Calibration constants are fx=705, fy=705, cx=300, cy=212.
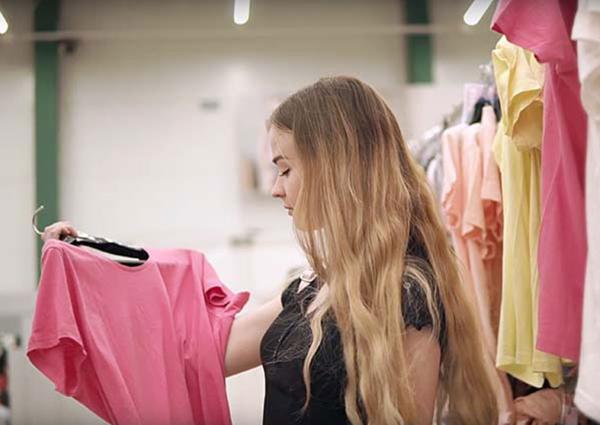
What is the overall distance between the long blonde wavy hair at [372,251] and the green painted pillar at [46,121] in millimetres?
3820

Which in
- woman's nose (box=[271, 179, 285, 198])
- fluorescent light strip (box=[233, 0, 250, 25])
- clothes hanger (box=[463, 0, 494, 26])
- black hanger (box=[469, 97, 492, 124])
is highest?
fluorescent light strip (box=[233, 0, 250, 25])

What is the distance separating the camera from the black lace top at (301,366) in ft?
4.11

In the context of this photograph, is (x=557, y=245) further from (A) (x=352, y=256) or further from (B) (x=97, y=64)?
(B) (x=97, y=64)

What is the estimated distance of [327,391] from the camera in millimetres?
1266

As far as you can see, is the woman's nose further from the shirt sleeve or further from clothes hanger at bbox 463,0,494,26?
clothes hanger at bbox 463,0,494,26

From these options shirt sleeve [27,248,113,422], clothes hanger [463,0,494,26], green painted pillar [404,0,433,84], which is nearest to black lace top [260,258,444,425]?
shirt sleeve [27,248,113,422]

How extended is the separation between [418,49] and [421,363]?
4085 millimetres

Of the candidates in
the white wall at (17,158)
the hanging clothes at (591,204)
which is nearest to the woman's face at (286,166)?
the hanging clothes at (591,204)

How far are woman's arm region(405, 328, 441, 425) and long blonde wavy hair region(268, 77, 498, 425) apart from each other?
0.02 meters

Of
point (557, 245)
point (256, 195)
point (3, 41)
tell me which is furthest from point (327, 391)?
point (3, 41)

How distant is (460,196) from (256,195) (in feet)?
9.83

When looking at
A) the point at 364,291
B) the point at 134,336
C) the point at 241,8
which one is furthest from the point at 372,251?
the point at 241,8

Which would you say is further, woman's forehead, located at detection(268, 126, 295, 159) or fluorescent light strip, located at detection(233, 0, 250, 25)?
fluorescent light strip, located at detection(233, 0, 250, 25)

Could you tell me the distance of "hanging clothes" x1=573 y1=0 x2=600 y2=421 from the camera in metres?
0.90
